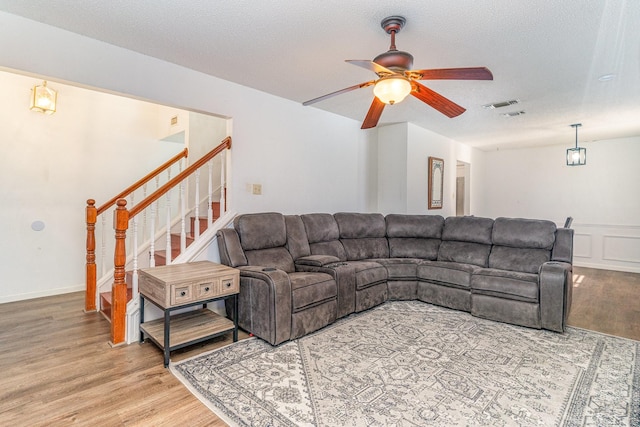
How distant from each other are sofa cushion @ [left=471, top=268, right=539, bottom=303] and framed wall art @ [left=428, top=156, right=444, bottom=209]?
2.47 meters

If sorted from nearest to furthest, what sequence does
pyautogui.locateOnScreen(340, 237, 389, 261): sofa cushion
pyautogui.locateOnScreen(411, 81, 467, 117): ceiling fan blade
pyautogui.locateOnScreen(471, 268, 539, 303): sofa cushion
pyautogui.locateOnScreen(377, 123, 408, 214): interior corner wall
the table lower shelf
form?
pyautogui.locateOnScreen(411, 81, 467, 117): ceiling fan blade → the table lower shelf → pyautogui.locateOnScreen(471, 268, 539, 303): sofa cushion → pyautogui.locateOnScreen(340, 237, 389, 261): sofa cushion → pyautogui.locateOnScreen(377, 123, 408, 214): interior corner wall

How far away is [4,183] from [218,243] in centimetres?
272

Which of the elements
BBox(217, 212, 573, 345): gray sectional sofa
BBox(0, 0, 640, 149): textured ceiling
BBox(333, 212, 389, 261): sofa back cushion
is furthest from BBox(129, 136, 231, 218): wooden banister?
BBox(333, 212, 389, 261): sofa back cushion

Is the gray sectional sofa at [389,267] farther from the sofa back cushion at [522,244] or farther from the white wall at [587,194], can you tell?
the white wall at [587,194]

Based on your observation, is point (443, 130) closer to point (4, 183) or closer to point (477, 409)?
point (477, 409)

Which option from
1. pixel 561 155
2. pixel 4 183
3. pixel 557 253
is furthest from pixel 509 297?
pixel 4 183

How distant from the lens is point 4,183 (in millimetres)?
3646

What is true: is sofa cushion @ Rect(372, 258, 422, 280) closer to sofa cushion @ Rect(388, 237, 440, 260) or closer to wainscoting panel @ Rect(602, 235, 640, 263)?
sofa cushion @ Rect(388, 237, 440, 260)

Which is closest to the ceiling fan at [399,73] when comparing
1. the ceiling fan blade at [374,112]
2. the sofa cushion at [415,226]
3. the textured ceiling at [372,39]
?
the textured ceiling at [372,39]

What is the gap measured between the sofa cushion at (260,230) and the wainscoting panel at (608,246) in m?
6.37

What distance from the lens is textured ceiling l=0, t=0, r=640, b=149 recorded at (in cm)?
211

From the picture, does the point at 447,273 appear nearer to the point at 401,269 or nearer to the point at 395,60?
the point at 401,269

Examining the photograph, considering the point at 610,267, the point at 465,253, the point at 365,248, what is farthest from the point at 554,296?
the point at 610,267

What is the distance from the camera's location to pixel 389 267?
397 centimetres
